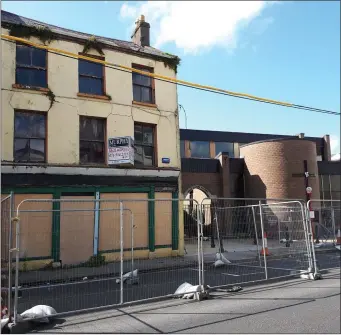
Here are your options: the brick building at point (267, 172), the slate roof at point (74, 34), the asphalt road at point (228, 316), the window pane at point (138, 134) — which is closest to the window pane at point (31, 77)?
the slate roof at point (74, 34)

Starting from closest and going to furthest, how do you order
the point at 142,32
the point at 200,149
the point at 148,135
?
the point at 148,135 → the point at 142,32 → the point at 200,149

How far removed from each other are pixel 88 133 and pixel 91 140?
1.04 ft

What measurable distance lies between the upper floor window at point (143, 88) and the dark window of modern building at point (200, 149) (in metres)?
19.4

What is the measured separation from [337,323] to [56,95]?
11822 mm

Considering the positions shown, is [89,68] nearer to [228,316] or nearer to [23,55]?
[23,55]

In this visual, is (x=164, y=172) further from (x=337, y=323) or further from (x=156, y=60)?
(x=337, y=323)

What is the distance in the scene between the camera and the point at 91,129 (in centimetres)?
1468

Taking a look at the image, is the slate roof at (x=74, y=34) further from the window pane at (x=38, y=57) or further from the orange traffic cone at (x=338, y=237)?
the orange traffic cone at (x=338, y=237)

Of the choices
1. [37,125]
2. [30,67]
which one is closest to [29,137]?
[37,125]

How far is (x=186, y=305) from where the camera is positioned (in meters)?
7.35

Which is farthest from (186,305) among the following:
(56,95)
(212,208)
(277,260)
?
(56,95)

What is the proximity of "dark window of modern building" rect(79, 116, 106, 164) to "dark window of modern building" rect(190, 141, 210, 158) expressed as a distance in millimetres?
21102

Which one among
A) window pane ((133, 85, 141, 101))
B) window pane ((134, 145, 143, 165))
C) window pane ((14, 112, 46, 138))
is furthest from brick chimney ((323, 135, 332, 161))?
window pane ((14, 112, 46, 138))

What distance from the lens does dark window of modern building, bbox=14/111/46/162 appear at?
13.2 meters
